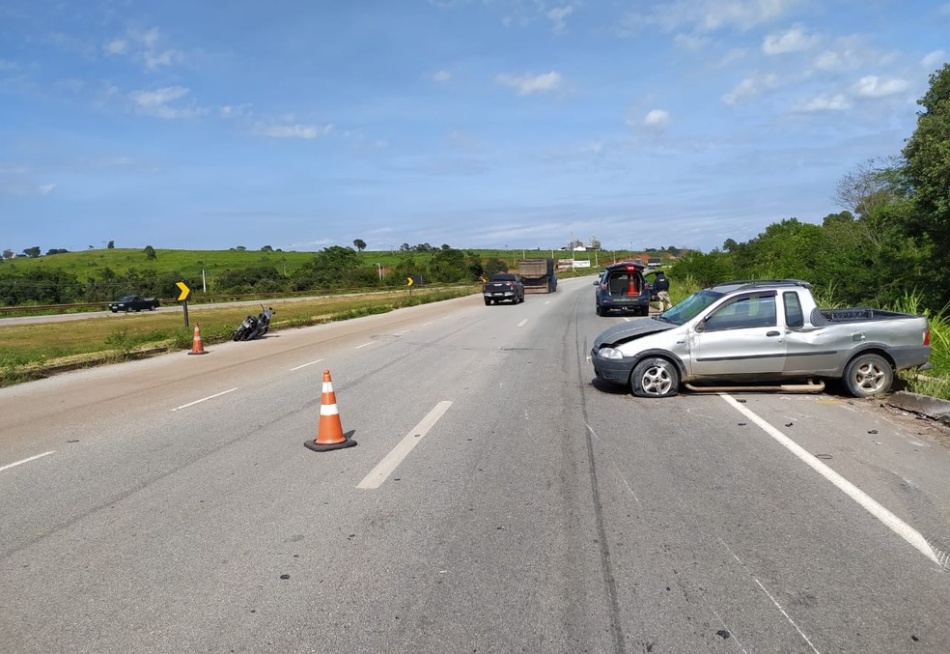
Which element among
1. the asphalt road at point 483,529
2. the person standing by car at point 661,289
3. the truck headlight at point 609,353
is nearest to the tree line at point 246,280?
the person standing by car at point 661,289

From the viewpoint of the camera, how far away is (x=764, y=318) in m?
9.66

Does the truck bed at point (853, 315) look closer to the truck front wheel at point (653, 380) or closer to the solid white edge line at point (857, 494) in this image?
the truck front wheel at point (653, 380)

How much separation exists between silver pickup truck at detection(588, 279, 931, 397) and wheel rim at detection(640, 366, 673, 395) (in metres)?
0.01

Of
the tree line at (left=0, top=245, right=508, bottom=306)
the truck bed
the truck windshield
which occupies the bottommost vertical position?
the truck bed

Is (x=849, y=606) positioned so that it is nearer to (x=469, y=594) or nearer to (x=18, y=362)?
(x=469, y=594)

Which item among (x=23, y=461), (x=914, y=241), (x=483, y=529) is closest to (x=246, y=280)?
(x=914, y=241)

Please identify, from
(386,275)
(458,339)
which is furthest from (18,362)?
(386,275)

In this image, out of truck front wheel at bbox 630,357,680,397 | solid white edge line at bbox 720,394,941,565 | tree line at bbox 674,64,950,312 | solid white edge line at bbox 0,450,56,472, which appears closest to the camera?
solid white edge line at bbox 720,394,941,565

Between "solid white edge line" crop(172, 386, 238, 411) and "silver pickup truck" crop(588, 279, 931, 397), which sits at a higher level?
"silver pickup truck" crop(588, 279, 931, 397)

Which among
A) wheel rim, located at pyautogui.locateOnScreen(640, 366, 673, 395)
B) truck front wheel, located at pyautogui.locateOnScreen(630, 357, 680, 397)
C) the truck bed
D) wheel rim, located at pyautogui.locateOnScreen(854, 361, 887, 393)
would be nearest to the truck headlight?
truck front wheel, located at pyautogui.locateOnScreen(630, 357, 680, 397)

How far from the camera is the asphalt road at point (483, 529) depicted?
356 centimetres

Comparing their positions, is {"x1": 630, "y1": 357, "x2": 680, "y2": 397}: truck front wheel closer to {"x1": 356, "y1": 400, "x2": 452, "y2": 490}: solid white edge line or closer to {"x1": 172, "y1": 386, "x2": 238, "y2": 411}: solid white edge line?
{"x1": 356, "y1": 400, "x2": 452, "y2": 490}: solid white edge line

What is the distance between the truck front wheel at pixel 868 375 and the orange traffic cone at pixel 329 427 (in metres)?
6.87

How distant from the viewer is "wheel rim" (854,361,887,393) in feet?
31.2
